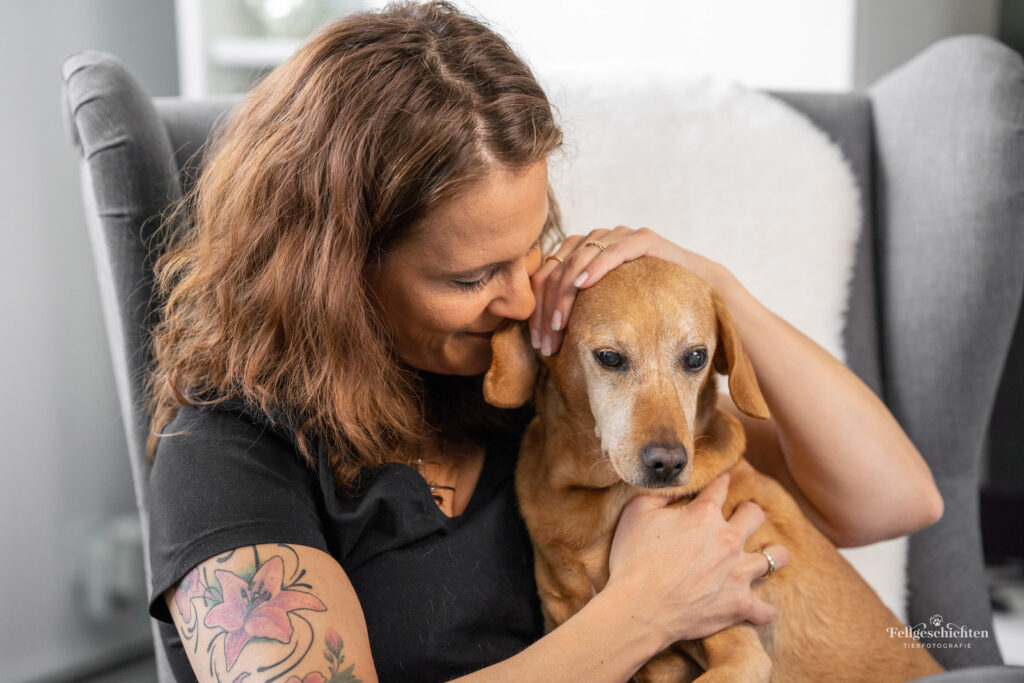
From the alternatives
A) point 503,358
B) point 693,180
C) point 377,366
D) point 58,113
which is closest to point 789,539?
point 503,358

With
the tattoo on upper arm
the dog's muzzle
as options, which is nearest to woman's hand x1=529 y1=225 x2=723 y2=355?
the dog's muzzle

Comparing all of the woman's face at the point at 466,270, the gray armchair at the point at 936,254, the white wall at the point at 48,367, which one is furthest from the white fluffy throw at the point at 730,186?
the white wall at the point at 48,367

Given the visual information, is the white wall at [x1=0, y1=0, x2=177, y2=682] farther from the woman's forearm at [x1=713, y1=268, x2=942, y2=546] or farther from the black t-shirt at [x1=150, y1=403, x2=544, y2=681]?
the woman's forearm at [x1=713, y1=268, x2=942, y2=546]

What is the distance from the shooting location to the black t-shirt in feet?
3.13

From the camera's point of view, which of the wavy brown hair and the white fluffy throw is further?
the white fluffy throw

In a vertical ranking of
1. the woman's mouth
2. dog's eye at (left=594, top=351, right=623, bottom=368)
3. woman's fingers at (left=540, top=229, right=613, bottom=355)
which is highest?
woman's fingers at (left=540, top=229, right=613, bottom=355)

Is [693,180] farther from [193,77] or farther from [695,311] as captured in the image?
[193,77]

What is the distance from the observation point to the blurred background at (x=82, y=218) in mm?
2113

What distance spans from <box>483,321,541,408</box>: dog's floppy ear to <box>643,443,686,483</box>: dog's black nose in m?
0.21

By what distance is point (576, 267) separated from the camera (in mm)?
1167

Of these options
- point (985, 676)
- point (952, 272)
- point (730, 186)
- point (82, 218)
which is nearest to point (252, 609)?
point (985, 676)

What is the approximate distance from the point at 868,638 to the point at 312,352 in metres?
0.88

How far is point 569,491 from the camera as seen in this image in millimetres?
1257

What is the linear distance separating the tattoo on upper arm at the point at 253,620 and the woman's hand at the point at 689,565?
1.25 feet
